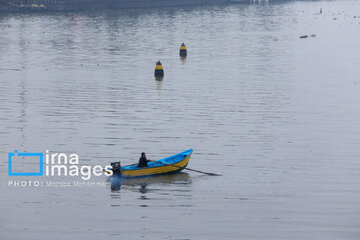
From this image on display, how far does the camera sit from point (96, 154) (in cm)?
4666

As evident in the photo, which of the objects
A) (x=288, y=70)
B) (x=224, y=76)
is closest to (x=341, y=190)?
(x=224, y=76)

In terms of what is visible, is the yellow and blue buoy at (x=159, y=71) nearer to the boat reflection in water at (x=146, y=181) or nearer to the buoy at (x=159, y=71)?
the buoy at (x=159, y=71)

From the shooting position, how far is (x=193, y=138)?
5128 centimetres

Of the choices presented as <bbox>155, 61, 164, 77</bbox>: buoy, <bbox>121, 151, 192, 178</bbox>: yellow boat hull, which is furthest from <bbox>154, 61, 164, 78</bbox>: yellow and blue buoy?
<bbox>121, 151, 192, 178</bbox>: yellow boat hull

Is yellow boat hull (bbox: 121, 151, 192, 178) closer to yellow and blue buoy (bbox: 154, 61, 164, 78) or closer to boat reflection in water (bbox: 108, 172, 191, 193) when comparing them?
boat reflection in water (bbox: 108, 172, 191, 193)

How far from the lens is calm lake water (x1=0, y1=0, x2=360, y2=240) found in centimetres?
3428

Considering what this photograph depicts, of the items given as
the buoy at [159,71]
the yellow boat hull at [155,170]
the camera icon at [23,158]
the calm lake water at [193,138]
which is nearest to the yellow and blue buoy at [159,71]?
the buoy at [159,71]

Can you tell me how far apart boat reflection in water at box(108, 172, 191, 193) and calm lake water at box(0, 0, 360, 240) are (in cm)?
14

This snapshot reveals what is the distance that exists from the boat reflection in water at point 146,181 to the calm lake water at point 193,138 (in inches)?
5.4

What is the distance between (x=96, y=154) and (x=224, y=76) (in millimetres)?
41614

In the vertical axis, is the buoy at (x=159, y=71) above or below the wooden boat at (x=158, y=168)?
above

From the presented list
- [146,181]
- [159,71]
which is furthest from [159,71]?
[146,181]

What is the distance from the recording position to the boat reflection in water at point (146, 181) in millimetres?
39856

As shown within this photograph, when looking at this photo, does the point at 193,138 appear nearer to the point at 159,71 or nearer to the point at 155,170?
the point at 155,170
